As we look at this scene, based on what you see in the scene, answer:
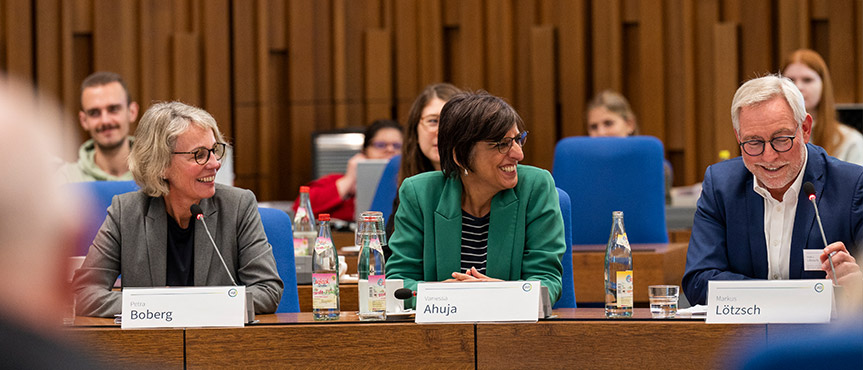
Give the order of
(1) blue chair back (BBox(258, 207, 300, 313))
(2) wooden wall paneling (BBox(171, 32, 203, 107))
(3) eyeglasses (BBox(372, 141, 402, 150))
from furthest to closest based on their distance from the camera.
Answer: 1. (2) wooden wall paneling (BBox(171, 32, 203, 107))
2. (3) eyeglasses (BBox(372, 141, 402, 150))
3. (1) blue chair back (BBox(258, 207, 300, 313))

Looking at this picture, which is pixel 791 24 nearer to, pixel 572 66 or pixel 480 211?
pixel 572 66

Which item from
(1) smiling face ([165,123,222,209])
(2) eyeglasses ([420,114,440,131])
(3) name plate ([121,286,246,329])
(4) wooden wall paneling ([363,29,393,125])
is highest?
(4) wooden wall paneling ([363,29,393,125])

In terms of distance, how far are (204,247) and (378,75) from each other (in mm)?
3575

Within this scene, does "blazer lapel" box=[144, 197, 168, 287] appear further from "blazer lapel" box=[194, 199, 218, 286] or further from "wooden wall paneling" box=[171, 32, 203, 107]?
"wooden wall paneling" box=[171, 32, 203, 107]

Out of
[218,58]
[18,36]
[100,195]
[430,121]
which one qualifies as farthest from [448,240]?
[18,36]

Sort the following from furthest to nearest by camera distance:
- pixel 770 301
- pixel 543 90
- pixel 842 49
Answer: pixel 543 90
pixel 842 49
pixel 770 301

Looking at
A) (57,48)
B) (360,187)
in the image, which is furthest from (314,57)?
(360,187)

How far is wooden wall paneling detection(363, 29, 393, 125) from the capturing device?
6039 mm

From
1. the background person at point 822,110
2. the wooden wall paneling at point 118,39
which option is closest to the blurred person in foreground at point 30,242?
the background person at point 822,110

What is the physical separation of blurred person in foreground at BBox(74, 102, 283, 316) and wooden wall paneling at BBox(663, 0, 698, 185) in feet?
12.0

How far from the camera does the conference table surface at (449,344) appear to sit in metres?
2.10

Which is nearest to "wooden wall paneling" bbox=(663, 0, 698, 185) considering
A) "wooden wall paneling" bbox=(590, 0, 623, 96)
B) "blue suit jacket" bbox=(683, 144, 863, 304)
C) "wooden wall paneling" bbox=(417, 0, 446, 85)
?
"wooden wall paneling" bbox=(590, 0, 623, 96)

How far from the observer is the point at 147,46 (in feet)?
20.2

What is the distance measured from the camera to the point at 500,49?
5.98 meters
